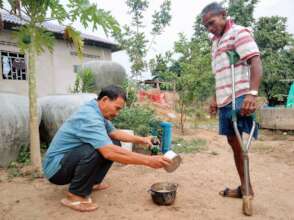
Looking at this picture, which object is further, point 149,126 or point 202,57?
point 202,57

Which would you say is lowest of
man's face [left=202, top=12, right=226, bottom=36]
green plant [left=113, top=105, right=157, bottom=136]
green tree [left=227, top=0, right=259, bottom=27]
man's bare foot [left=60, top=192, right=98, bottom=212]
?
man's bare foot [left=60, top=192, right=98, bottom=212]

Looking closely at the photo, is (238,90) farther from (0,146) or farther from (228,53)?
(0,146)

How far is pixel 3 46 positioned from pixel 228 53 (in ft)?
31.2

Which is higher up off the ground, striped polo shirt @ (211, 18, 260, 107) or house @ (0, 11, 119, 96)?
house @ (0, 11, 119, 96)

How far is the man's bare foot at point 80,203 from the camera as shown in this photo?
272 cm

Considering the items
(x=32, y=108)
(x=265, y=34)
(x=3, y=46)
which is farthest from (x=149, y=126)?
(x=265, y=34)

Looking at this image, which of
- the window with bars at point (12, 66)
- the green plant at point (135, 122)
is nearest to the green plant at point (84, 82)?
the green plant at point (135, 122)

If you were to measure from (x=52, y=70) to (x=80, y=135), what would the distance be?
32.3 ft

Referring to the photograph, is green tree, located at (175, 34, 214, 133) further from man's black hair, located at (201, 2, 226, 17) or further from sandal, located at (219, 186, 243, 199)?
man's black hair, located at (201, 2, 226, 17)

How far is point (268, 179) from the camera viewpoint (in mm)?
3912

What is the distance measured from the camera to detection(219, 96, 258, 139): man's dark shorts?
2.79 meters

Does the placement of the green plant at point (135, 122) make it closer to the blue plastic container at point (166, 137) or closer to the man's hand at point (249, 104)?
the blue plastic container at point (166, 137)

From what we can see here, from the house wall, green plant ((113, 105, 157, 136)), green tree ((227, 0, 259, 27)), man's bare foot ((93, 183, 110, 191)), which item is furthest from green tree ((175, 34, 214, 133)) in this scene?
green tree ((227, 0, 259, 27))

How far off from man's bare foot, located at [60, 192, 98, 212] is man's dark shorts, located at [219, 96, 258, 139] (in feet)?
4.48
